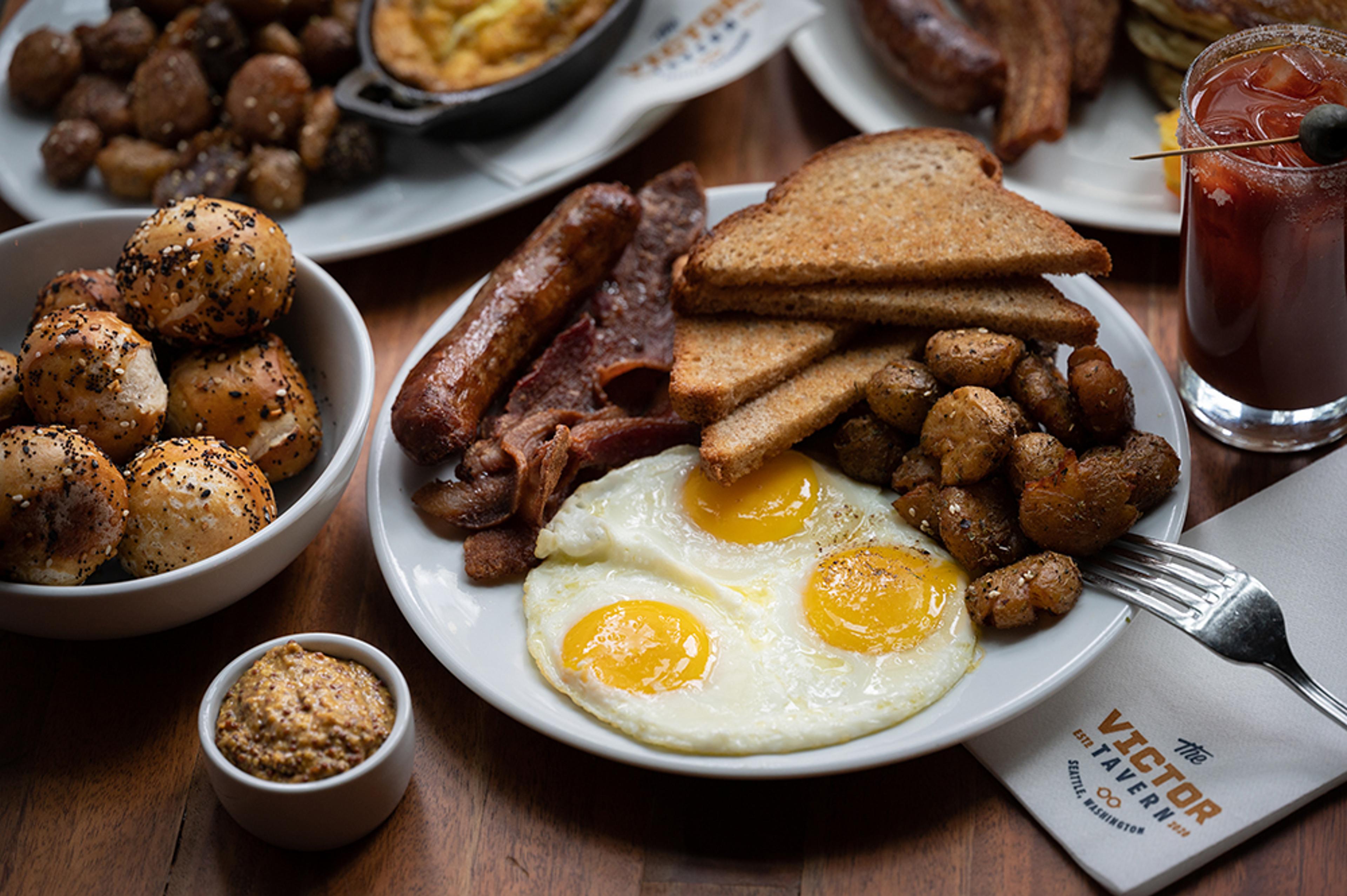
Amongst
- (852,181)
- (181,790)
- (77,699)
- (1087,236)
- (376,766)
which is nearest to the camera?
(376,766)

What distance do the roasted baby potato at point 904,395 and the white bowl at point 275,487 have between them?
1028mm

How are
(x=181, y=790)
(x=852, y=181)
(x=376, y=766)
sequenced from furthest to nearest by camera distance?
(x=852, y=181) → (x=181, y=790) → (x=376, y=766)

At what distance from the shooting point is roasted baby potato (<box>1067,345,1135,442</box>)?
2.26m

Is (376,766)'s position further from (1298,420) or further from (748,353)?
(1298,420)

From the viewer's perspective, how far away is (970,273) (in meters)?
2.57

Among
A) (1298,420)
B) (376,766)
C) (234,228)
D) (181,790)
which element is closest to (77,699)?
(181,790)

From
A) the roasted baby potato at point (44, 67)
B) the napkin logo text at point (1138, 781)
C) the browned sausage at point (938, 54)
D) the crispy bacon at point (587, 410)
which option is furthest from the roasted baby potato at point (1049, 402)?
the roasted baby potato at point (44, 67)

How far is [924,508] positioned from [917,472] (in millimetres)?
78

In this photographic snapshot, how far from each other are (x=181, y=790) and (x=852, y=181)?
77.2 inches

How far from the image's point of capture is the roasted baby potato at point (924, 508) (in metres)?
2.27

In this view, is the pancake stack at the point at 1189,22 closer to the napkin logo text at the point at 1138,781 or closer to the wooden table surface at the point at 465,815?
the wooden table surface at the point at 465,815

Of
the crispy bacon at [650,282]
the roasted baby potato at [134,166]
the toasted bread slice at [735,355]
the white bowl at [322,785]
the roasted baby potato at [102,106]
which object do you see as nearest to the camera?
the white bowl at [322,785]

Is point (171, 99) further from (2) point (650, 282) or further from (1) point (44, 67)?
(2) point (650, 282)

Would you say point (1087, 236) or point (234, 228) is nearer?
point (234, 228)
